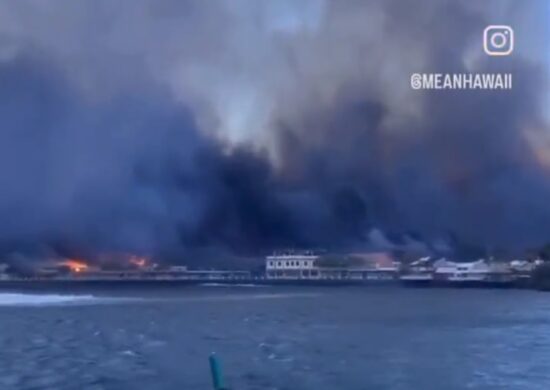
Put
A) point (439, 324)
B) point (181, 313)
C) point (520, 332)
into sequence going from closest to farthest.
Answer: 1. point (520, 332)
2. point (439, 324)
3. point (181, 313)

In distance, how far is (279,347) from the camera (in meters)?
23.8

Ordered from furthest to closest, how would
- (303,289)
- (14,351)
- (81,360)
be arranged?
(303,289), (14,351), (81,360)

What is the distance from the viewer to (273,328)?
30.5m

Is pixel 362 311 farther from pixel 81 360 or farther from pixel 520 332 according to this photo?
pixel 81 360

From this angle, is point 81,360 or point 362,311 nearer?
point 81,360

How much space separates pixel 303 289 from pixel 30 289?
736 inches

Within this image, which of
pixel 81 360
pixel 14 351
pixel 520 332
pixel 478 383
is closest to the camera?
pixel 478 383

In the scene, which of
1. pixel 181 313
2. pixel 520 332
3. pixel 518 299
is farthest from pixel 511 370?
pixel 518 299

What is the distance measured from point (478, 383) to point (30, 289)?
203 feet

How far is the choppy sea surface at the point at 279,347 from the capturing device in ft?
→ 57.5

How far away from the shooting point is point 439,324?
33469 millimetres

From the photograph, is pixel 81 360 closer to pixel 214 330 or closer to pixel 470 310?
pixel 214 330

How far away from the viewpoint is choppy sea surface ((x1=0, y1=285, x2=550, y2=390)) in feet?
57.5

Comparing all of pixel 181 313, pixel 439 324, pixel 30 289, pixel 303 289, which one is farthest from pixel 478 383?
pixel 30 289
